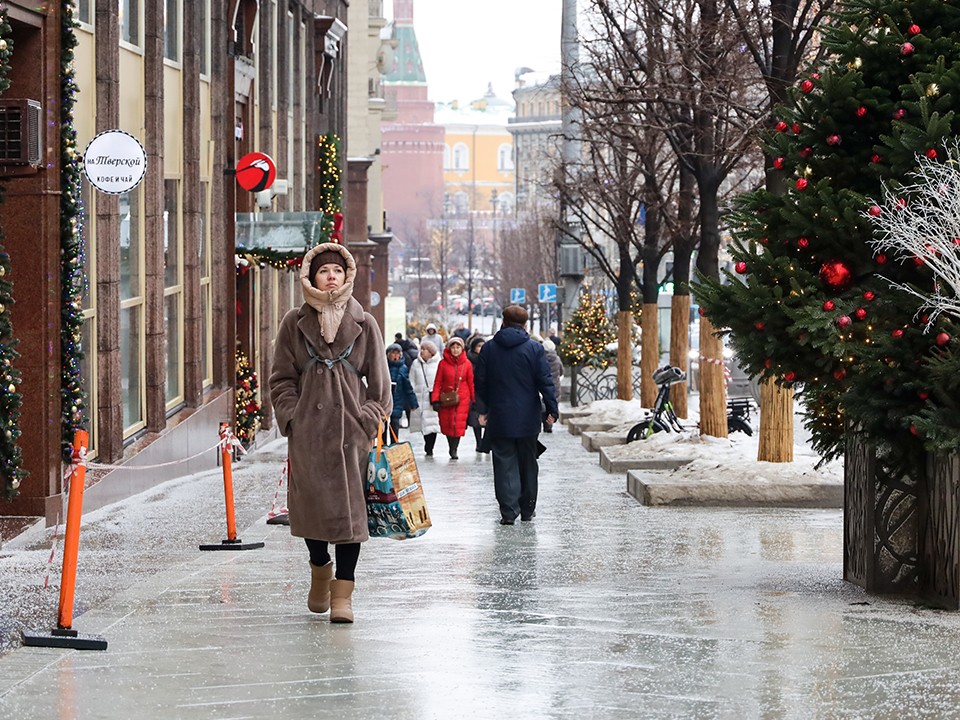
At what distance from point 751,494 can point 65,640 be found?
8007mm

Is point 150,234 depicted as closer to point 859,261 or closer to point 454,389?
point 454,389

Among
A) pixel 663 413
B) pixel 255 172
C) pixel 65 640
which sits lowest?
pixel 663 413

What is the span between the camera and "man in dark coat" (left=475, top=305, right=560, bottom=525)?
13984mm

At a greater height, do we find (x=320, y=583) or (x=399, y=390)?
A: (x=320, y=583)

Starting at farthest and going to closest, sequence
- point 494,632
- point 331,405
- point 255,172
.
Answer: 1. point 255,172
2. point 331,405
3. point 494,632

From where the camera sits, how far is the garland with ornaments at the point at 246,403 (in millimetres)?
24609

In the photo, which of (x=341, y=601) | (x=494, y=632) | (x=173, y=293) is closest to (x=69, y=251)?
(x=341, y=601)

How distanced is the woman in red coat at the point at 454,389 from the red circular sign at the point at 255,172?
3109 mm

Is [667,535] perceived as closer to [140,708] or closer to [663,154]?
[140,708]

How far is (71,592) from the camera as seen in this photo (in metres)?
7.82

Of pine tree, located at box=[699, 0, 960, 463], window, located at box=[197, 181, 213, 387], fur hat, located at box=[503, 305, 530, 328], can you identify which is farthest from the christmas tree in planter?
window, located at box=[197, 181, 213, 387]

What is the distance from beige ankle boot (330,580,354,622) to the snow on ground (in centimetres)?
351

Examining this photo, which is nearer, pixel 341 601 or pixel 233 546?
pixel 341 601

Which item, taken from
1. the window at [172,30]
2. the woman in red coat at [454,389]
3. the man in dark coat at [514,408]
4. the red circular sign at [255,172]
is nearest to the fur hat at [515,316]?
the man in dark coat at [514,408]
